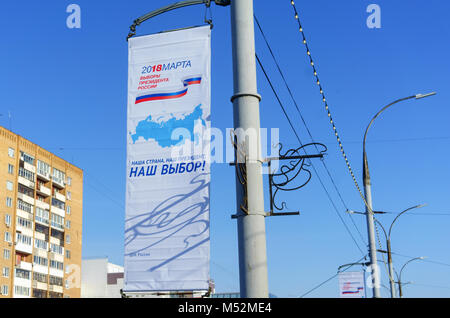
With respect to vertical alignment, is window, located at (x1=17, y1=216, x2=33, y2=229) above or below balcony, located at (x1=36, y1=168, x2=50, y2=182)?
below

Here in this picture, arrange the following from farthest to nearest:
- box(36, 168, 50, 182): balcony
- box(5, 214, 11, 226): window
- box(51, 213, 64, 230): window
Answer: box(51, 213, 64, 230): window < box(36, 168, 50, 182): balcony < box(5, 214, 11, 226): window

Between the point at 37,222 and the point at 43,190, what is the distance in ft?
16.8

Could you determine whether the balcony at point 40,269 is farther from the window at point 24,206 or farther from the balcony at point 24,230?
the window at point 24,206

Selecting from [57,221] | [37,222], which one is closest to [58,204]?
[57,221]

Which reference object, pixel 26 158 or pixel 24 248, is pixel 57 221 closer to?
pixel 24 248

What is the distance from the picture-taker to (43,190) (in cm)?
9144

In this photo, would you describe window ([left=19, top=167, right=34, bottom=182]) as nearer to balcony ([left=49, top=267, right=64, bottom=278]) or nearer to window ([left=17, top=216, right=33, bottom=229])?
window ([left=17, top=216, right=33, bottom=229])

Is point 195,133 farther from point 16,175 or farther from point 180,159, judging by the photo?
point 16,175

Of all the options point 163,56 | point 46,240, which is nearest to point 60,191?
point 46,240

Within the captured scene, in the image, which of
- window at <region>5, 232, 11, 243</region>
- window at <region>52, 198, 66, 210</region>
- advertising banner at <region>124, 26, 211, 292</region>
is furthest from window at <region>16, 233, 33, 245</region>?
advertising banner at <region>124, 26, 211, 292</region>

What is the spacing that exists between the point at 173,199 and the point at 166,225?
1.40 ft

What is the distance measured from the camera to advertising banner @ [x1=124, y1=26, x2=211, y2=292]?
942cm

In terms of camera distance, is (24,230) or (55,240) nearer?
(24,230)
